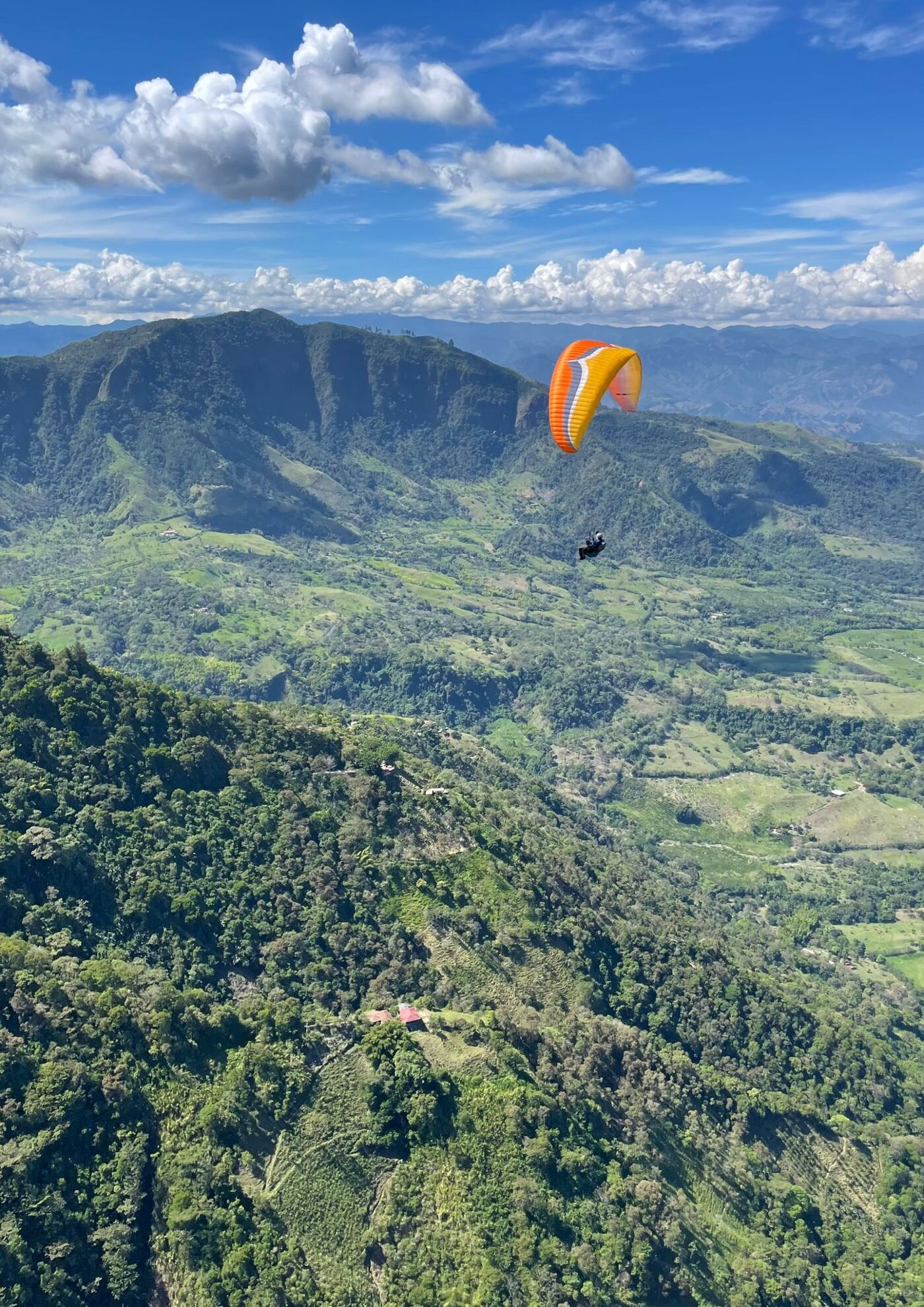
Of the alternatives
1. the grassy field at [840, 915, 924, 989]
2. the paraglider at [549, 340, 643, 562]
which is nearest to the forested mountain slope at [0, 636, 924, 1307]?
the grassy field at [840, 915, 924, 989]

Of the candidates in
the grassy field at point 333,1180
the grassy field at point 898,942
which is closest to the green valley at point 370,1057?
the grassy field at point 333,1180

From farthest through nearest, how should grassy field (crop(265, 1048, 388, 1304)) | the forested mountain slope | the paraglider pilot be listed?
the paraglider pilot, grassy field (crop(265, 1048, 388, 1304)), the forested mountain slope

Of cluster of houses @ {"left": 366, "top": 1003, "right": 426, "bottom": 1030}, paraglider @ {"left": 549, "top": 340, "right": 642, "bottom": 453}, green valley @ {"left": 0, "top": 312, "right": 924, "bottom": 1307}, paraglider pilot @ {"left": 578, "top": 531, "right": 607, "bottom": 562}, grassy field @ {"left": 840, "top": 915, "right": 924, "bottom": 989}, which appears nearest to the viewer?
green valley @ {"left": 0, "top": 312, "right": 924, "bottom": 1307}

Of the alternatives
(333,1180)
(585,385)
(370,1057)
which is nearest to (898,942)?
(370,1057)

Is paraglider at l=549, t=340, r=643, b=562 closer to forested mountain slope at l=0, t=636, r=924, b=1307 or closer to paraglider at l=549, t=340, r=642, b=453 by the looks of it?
paraglider at l=549, t=340, r=642, b=453

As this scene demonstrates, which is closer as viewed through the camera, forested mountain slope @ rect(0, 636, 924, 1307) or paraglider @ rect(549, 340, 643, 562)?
forested mountain slope @ rect(0, 636, 924, 1307)

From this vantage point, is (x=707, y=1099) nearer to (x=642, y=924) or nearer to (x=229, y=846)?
(x=642, y=924)
